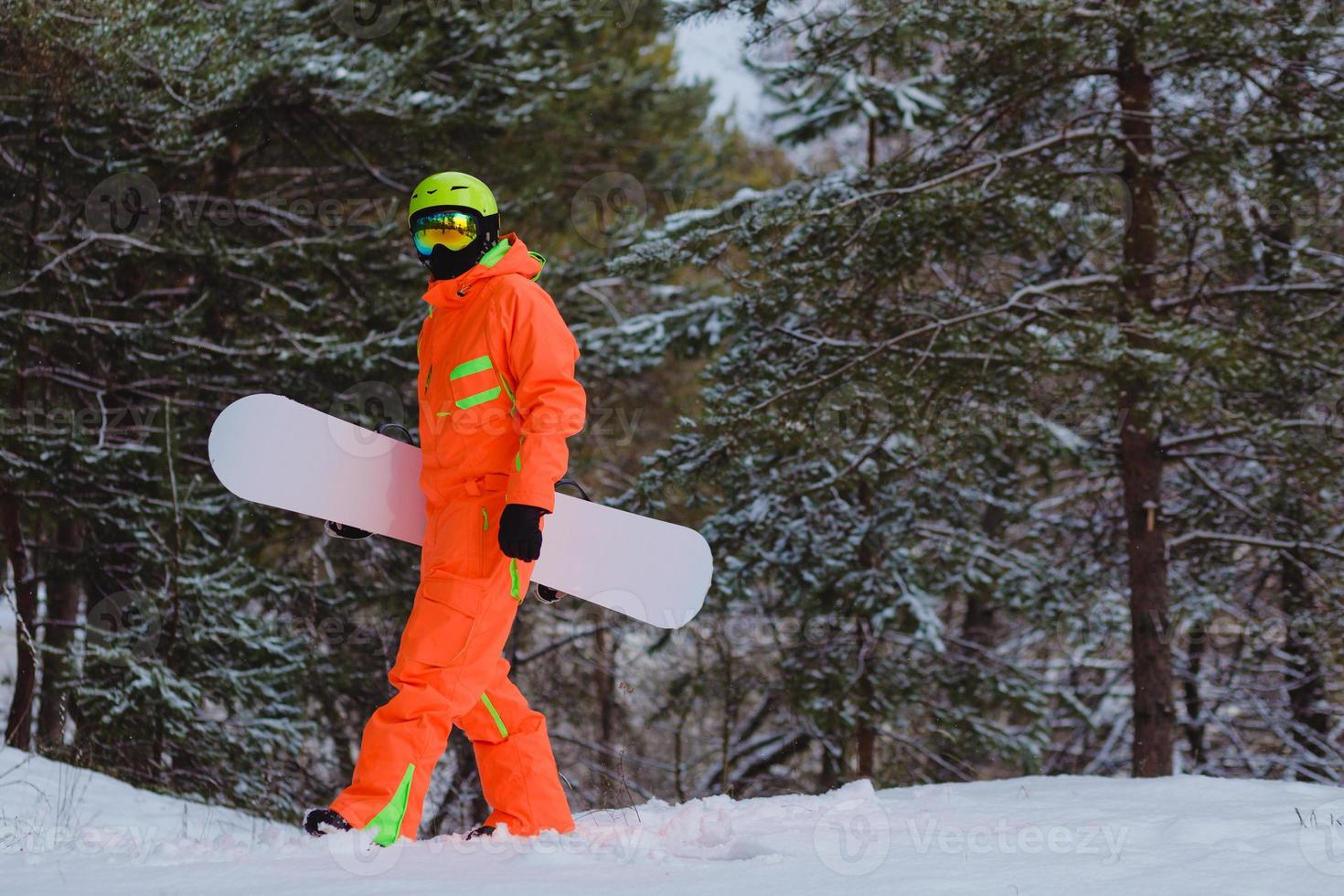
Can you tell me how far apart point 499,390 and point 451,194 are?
651 mm

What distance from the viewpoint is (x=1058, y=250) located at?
26.4 feet

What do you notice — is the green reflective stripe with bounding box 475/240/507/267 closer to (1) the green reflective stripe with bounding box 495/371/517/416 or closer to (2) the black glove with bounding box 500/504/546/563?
(1) the green reflective stripe with bounding box 495/371/517/416

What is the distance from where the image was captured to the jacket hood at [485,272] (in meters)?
3.35

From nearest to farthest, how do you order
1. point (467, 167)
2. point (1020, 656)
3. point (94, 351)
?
point (94, 351) → point (467, 167) → point (1020, 656)

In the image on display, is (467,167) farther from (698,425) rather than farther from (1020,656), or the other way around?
(1020,656)

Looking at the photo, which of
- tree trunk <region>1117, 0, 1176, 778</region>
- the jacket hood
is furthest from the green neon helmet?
tree trunk <region>1117, 0, 1176, 778</region>

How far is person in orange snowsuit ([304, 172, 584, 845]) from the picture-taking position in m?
3.05

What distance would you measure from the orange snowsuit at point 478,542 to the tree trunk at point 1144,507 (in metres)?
4.41

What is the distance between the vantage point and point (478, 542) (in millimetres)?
3191

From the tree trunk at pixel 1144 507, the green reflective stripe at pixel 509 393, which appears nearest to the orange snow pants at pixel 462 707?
the green reflective stripe at pixel 509 393

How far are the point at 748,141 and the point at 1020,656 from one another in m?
10.3

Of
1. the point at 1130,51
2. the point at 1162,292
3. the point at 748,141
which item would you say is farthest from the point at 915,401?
→ the point at 748,141

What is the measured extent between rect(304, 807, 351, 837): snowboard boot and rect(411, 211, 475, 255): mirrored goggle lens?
65.8 inches

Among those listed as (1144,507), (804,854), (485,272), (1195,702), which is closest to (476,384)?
(485,272)
